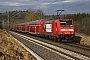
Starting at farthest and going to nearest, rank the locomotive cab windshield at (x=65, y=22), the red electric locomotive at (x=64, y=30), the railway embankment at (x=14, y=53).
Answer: the locomotive cab windshield at (x=65, y=22)
the red electric locomotive at (x=64, y=30)
the railway embankment at (x=14, y=53)

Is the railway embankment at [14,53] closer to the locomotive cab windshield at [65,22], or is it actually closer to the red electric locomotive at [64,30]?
the red electric locomotive at [64,30]

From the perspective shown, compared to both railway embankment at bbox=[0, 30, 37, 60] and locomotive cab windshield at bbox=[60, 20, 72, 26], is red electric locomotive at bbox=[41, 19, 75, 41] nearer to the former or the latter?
locomotive cab windshield at bbox=[60, 20, 72, 26]

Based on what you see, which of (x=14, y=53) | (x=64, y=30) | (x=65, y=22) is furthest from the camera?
(x=65, y=22)

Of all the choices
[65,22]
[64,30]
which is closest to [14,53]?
[64,30]

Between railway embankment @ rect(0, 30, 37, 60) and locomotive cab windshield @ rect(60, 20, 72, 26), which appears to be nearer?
railway embankment @ rect(0, 30, 37, 60)

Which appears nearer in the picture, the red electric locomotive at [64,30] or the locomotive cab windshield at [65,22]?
the red electric locomotive at [64,30]

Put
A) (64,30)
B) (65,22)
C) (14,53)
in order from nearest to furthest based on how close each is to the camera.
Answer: (14,53), (64,30), (65,22)

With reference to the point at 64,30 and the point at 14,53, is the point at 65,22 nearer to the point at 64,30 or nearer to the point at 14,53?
the point at 64,30

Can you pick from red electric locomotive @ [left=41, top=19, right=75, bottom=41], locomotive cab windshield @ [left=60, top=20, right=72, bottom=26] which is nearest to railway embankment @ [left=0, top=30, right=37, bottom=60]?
red electric locomotive @ [left=41, top=19, right=75, bottom=41]

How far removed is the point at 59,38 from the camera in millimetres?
27500

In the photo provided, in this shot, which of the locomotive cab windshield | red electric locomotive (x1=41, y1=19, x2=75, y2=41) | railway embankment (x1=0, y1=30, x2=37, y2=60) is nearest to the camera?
railway embankment (x1=0, y1=30, x2=37, y2=60)

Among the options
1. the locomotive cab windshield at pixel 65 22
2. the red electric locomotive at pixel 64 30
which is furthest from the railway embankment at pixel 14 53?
the locomotive cab windshield at pixel 65 22

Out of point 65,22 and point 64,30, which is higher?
point 65,22

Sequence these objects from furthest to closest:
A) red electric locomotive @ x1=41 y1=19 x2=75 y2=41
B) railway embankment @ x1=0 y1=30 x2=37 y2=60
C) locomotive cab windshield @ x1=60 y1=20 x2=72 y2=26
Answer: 1. locomotive cab windshield @ x1=60 y1=20 x2=72 y2=26
2. red electric locomotive @ x1=41 y1=19 x2=75 y2=41
3. railway embankment @ x1=0 y1=30 x2=37 y2=60
